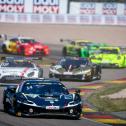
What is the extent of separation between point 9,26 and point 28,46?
1404 centimetres

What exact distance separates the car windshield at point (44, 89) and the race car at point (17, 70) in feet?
27.1

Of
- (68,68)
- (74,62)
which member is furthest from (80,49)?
(68,68)

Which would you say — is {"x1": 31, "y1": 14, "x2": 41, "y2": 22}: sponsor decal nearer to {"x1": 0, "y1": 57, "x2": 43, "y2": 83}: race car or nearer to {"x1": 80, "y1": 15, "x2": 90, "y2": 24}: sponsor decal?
{"x1": 80, "y1": 15, "x2": 90, "y2": 24}: sponsor decal

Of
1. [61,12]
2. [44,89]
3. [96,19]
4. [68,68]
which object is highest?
[61,12]

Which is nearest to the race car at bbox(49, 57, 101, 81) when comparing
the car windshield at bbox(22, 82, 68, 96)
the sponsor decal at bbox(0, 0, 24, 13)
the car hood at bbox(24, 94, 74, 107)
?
the car windshield at bbox(22, 82, 68, 96)

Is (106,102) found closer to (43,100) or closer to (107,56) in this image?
(43,100)

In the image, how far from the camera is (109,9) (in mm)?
60844

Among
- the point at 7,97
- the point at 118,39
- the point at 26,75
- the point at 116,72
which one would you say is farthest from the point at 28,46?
the point at 7,97

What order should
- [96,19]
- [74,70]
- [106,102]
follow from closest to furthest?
[106,102] < [74,70] < [96,19]

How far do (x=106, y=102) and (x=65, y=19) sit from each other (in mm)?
37470

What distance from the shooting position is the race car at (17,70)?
26859mm

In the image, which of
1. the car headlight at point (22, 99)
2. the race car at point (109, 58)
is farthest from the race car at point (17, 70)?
the race car at point (109, 58)

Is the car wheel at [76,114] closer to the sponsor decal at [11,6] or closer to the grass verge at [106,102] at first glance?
the grass verge at [106,102]

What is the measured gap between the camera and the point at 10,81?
26953 mm
